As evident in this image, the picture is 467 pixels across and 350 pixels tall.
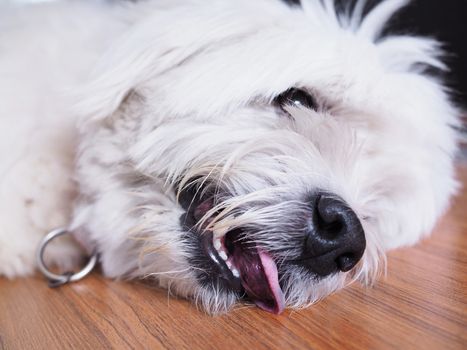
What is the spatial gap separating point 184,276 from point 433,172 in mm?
673

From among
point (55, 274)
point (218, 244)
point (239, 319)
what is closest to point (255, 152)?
point (218, 244)

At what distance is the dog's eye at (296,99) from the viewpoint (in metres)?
1.05

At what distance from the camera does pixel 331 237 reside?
0.85 m

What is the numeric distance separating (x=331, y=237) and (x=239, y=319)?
212 millimetres

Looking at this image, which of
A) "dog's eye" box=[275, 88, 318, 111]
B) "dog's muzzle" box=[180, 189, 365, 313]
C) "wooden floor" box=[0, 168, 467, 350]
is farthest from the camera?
"dog's eye" box=[275, 88, 318, 111]

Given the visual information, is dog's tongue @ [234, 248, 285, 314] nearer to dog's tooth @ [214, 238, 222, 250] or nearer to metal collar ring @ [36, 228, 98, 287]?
dog's tooth @ [214, 238, 222, 250]

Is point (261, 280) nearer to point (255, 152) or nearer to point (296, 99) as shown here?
point (255, 152)

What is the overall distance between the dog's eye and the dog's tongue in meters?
0.33

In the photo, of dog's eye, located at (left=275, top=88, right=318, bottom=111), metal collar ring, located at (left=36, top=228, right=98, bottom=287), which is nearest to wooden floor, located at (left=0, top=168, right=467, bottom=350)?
metal collar ring, located at (left=36, top=228, right=98, bottom=287)

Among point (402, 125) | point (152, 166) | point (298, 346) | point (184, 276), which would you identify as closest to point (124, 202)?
point (152, 166)

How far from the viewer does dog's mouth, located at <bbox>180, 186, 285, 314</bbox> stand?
888 mm

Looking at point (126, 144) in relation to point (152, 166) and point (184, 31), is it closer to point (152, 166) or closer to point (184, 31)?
point (152, 166)

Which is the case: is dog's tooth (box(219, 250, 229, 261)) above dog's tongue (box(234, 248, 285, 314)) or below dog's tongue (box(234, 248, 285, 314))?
above

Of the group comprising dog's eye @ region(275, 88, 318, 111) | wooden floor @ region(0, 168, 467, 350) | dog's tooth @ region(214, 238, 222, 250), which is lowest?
wooden floor @ region(0, 168, 467, 350)
